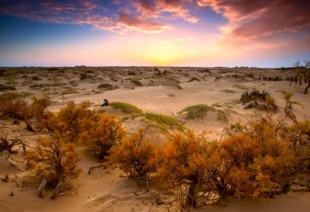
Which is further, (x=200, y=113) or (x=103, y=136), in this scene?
(x=200, y=113)

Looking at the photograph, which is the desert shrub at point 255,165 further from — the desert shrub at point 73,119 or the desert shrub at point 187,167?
the desert shrub at point 73,119

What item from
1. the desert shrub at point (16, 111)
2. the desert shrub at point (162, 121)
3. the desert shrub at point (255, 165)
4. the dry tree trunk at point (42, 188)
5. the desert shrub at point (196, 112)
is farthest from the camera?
the desert shrub at point (196, 112)

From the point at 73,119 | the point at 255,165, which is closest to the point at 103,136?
the point at 73,119

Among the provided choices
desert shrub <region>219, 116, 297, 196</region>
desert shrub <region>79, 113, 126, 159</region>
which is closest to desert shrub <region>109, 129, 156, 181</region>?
desert shrub <region>79, 113, 126, 159</region>

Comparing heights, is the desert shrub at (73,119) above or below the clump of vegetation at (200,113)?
above

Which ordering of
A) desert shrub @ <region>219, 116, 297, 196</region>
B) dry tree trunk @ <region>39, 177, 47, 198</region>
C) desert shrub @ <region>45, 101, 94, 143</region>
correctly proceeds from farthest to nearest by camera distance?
1. desert shrub @ <region>45, 101, 94, 143</region>
2. dry tree trunk @ <region>39, 177, 47, 198</region>
3. desert shrub @ <region>219, 116, 297, 196</region>

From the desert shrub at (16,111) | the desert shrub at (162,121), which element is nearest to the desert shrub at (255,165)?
the desert shrub at (162,121)

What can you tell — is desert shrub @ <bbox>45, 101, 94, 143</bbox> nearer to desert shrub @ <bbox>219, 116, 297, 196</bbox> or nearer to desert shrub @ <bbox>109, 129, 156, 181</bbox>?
desert shrub @ <bbox>109, 129, 156, 181</bbox>

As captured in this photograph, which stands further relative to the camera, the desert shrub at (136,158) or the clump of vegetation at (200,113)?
the clump of vegetation at (200,113)

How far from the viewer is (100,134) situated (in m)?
6.64

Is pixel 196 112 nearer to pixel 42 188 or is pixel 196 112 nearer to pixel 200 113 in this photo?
pixel 200 113

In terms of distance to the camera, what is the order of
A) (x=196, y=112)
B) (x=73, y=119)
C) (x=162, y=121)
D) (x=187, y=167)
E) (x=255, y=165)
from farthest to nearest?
(x=196, y=112) → (x=162, y=121) → (x=73, y=119) → (x=187, y=167) → (x=255, y=165)

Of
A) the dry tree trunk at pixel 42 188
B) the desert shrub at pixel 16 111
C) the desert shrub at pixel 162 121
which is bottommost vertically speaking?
the dry tree trunk at pixel 42 188

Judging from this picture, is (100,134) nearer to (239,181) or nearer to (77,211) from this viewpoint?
(77,211)
